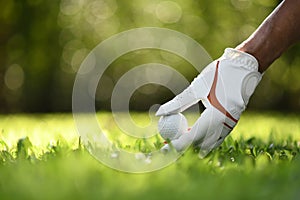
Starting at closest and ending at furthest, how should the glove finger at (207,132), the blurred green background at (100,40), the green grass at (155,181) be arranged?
the green grass at (155,181)
the glove finger at (207,132)
the blurred green background at (100,40)

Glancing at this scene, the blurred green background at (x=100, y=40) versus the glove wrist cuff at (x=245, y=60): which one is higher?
the blurred green background at (x=100, y=40)

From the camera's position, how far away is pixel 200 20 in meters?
11.8

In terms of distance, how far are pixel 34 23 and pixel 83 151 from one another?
8673 millimetres

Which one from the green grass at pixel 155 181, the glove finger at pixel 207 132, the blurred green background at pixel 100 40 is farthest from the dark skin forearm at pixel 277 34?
the blurred green background at pixel 100 40

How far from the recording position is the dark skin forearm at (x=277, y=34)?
8.31 feet

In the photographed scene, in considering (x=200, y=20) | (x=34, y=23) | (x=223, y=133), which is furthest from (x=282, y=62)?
(x=223, y=133)

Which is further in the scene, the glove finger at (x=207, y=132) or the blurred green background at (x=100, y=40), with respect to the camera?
the blurred green background at (x=100, y=40)

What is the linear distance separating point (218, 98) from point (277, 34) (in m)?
0.30

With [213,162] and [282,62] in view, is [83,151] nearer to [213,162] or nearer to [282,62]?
[213,162]

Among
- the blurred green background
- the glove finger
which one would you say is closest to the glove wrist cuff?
the glove finger

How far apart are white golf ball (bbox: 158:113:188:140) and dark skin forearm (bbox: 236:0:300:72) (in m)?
0.34

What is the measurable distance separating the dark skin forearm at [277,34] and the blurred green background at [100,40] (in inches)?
326

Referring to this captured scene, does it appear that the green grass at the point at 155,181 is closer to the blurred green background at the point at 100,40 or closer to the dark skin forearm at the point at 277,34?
the dark skin forearm at the point at 277,34

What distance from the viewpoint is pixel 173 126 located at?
2559 millimetres
